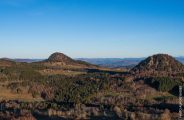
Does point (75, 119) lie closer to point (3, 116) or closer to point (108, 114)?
point (108, 114)

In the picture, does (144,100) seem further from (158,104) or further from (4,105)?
(4,105)

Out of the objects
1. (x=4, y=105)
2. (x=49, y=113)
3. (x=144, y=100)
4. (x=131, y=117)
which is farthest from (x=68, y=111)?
(x=144, y=100)

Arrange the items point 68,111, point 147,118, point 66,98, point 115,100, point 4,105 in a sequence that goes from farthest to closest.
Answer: point 66,98 → point 115,100 → point 4,105 → point 68,111 → point 147,118

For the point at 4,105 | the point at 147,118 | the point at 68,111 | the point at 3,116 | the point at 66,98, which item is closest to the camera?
the point at 147,118

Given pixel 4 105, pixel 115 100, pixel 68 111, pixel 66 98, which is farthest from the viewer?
pixel 66 98

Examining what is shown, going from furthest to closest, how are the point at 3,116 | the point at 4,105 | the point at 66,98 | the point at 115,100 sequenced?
the point at 66,98
the point at 115,100
the point at 4,105
the point at 3,116

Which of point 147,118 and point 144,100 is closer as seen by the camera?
point 147,118

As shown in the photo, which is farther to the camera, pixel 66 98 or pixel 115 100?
pixel 66 98

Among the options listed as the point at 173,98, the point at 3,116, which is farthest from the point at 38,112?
the point at 173,98
